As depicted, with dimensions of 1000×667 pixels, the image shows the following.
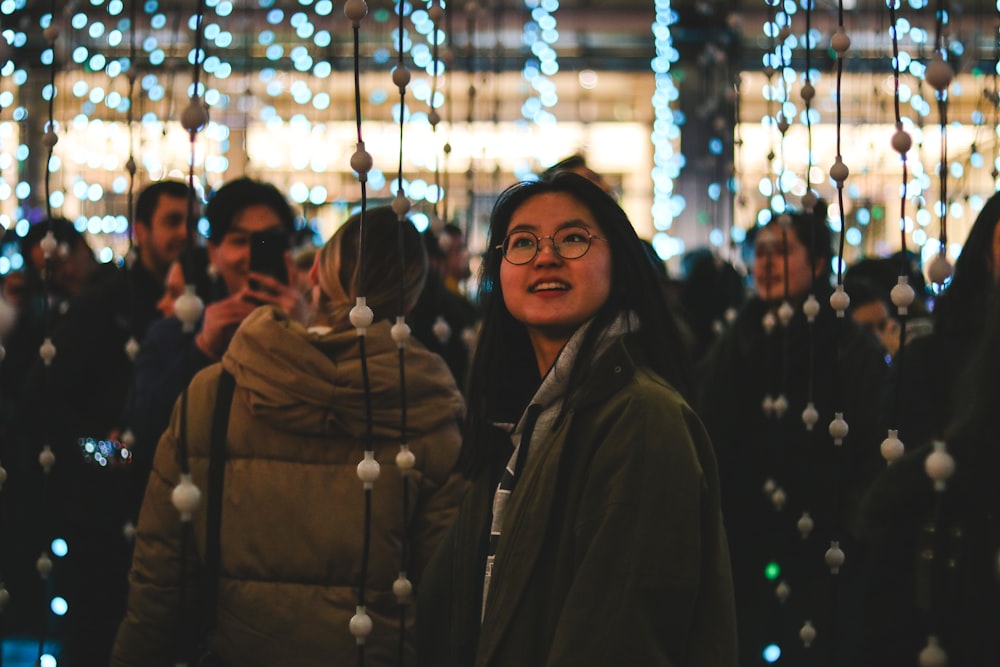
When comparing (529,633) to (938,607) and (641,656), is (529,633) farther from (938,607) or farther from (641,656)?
(938,607)

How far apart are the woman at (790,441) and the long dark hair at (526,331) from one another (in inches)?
35.2

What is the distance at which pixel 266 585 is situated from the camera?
1662 millimetres

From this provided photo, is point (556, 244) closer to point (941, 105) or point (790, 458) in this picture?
point (941, 105)

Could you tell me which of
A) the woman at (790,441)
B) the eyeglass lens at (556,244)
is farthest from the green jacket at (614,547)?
the woman at (790,441)

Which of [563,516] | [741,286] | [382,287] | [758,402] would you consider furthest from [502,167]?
[563,516]

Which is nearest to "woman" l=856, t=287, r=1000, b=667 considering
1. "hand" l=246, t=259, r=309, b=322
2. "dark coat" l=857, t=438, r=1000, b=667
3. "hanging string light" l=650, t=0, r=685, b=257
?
"dark coat" l=857, t=438, r=1000, b=667

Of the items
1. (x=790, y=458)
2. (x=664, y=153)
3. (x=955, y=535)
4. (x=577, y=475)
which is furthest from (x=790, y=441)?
(x=664, y=153)

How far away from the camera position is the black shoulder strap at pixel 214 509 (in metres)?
1.67

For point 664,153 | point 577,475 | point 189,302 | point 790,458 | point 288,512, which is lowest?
point 790,458

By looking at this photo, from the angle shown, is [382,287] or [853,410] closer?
[382,287]

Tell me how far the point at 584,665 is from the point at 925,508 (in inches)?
19.6

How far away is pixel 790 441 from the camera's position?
8.60 ft

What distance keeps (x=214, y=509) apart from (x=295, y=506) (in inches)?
5.4

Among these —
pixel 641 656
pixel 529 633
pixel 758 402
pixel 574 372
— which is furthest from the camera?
pixel 758 402
